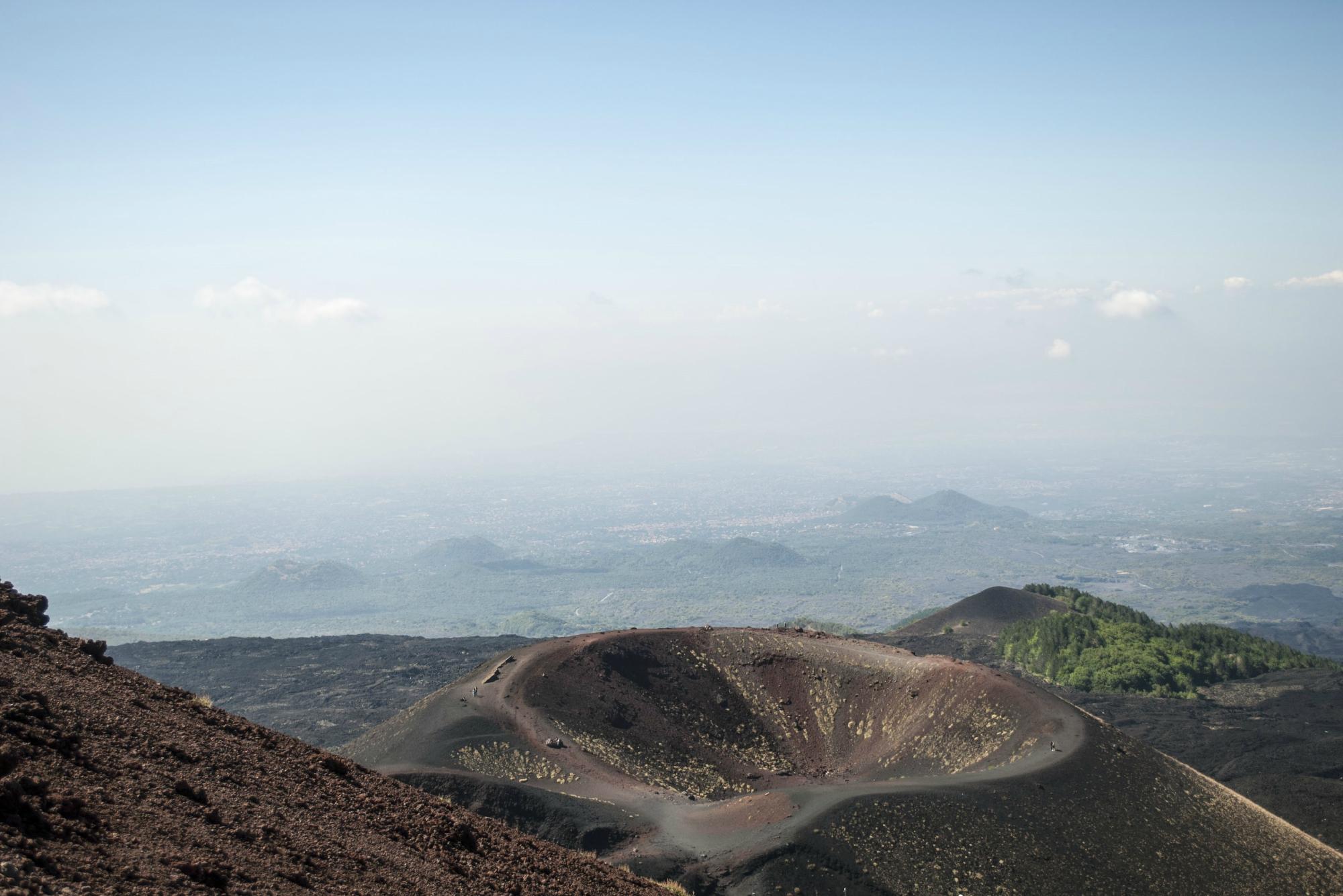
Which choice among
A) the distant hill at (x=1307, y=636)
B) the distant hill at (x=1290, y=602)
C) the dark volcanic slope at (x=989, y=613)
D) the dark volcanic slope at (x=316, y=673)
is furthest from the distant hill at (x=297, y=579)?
the distant hill at (x=1290, y=602)

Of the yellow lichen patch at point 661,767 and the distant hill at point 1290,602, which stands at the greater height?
the yellow lichen patch at point 661,767

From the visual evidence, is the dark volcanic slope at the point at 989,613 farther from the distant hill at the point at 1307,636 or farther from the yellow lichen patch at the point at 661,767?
the yellow lichen patch at the point at 661,767

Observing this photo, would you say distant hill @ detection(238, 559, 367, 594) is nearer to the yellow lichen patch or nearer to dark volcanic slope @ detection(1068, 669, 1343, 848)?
dark volcanic slope @ detection(1068, 669, 1343, 848)

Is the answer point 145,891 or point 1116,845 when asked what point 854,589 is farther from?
point 145,891

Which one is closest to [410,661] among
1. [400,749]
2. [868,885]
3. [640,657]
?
[640,657]

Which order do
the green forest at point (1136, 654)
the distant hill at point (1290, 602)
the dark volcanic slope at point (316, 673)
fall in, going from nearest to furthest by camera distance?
the dark volcanic slope at point (316, 673) < the green forest at point (1136, 654) < the distant hill at point (1290, 602)

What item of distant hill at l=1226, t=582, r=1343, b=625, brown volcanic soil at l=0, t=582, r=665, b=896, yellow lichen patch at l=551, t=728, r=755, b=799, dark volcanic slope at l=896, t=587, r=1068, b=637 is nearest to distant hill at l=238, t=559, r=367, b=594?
dark volcanic slope at l=896, t=587, r=1068, b=637

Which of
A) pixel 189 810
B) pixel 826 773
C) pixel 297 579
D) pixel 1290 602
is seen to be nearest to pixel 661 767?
pixel 826 773
